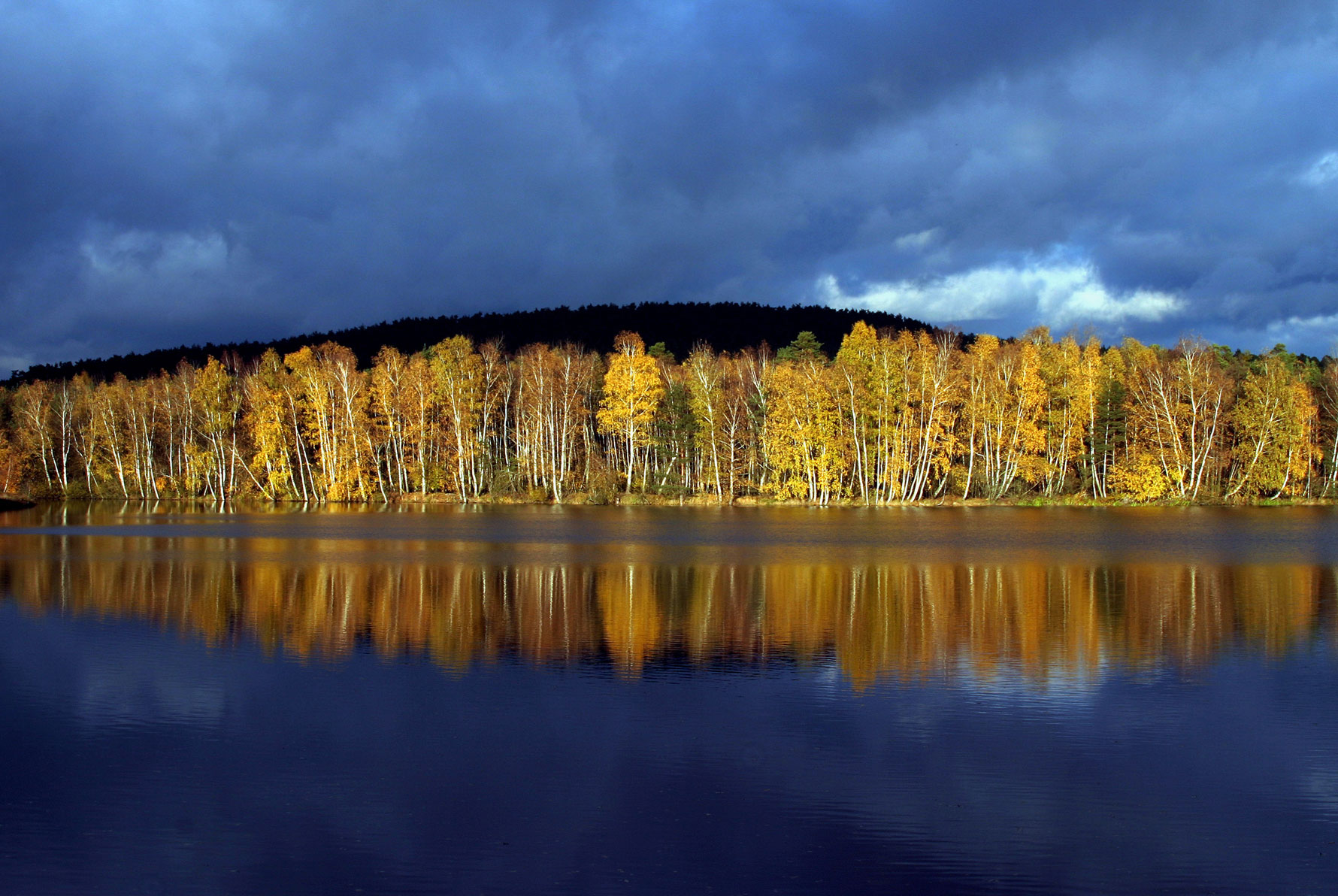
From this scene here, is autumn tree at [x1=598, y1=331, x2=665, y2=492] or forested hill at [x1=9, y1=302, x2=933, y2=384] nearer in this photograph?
autumn tree at [x1=598, y1=331, x2=665, y2=492]

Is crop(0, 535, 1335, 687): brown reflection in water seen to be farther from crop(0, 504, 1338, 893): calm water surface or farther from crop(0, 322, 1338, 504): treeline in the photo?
crop(0, 322, 1338, 504): treeline

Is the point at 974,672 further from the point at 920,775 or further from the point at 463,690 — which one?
the point at 463,690

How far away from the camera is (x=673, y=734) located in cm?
1225

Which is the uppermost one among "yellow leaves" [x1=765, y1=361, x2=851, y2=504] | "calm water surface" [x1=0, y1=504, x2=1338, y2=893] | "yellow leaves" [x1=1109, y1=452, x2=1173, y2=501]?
"yellow leaves" [x1=765, y1=361, x2=851, y2=504]

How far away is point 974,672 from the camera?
1560 cm

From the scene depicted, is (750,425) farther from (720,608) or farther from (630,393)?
(720,608)

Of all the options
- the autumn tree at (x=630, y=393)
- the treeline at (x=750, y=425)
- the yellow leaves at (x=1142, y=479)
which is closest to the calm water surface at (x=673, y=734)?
the treeline at (x=750, y=425)

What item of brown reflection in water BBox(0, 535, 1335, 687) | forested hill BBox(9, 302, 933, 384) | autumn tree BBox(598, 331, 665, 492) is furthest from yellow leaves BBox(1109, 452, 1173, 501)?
forested hill BBox(9, 302, 933, 384)

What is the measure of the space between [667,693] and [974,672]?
4983 millimetres

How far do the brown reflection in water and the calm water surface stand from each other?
0.15 m

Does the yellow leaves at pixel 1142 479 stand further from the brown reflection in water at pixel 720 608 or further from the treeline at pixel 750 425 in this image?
the brown reflection in water at pixel 720 608

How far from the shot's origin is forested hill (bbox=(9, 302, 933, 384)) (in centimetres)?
15388

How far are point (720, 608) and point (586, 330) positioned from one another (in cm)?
13917

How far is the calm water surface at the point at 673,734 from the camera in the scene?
8.64m
